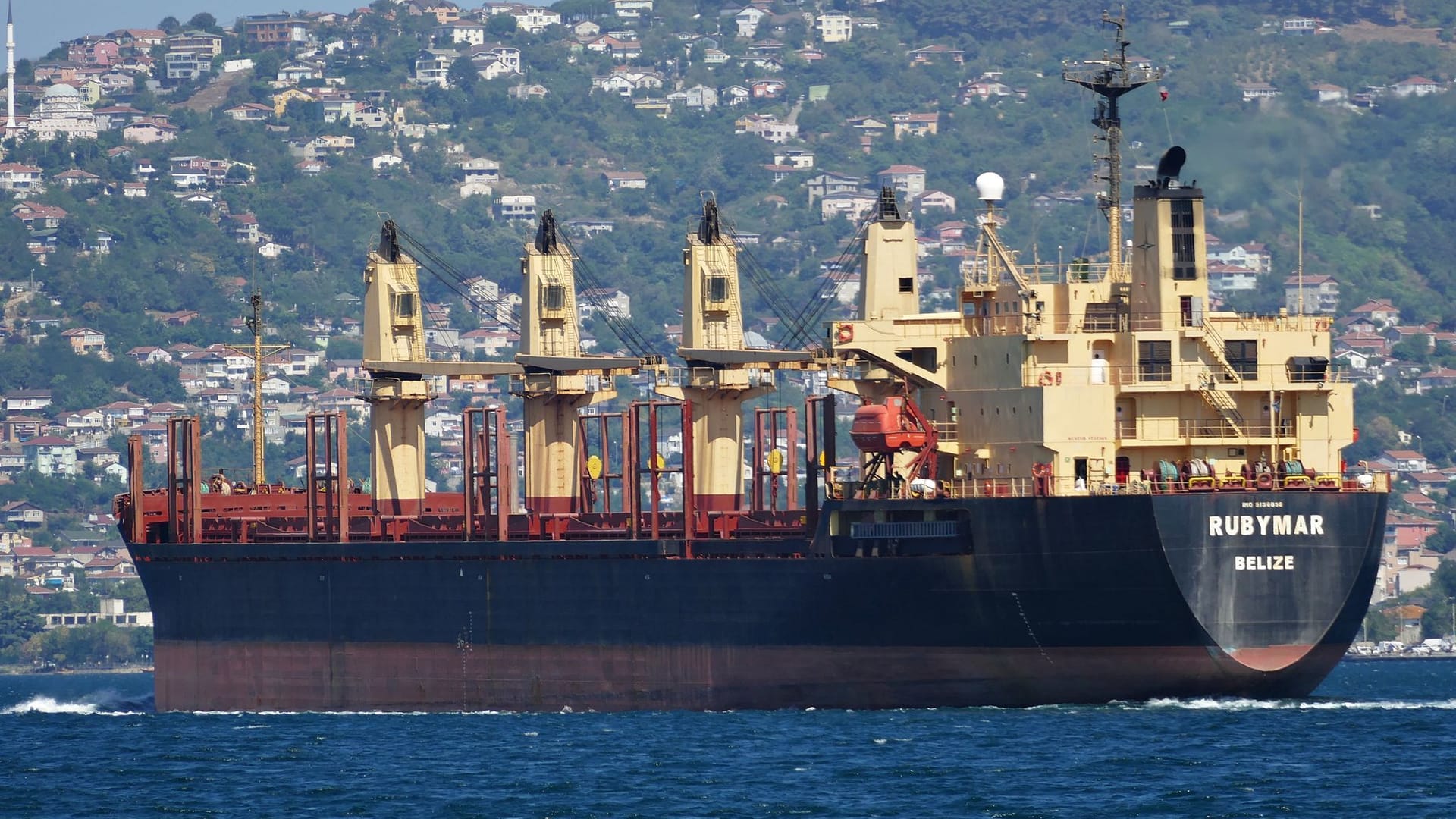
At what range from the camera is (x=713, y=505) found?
3103 inches

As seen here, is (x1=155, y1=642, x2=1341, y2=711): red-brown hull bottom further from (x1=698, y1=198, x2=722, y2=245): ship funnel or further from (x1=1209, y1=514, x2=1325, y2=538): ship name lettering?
(x1=698, y1=198, x2=722, y2=245): ship funnel

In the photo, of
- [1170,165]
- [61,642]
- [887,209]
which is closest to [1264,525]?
[1170,165]

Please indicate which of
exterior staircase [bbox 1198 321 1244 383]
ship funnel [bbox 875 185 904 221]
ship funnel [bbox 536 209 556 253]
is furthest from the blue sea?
ship funnel [bbox 536 209 556 253]

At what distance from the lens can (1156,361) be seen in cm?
6594

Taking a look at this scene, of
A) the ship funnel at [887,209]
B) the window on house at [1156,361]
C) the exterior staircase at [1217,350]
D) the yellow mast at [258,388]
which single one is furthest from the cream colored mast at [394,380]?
the exterior staircase at [1217,350]

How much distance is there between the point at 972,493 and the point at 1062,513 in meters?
4.19

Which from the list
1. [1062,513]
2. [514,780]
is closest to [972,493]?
[1062,513]

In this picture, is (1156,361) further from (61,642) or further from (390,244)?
(61,642)

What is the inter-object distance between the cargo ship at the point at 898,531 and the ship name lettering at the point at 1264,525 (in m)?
0.06

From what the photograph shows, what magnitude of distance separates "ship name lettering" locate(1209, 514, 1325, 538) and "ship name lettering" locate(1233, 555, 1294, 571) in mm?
466

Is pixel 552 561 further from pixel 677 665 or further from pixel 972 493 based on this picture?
pixel 972 493

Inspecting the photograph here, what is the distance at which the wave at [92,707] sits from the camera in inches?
3514

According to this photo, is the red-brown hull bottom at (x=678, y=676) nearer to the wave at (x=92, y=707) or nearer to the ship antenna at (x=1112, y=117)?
the wave at (x=92, y=707)

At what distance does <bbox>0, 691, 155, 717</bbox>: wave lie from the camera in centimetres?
8925
